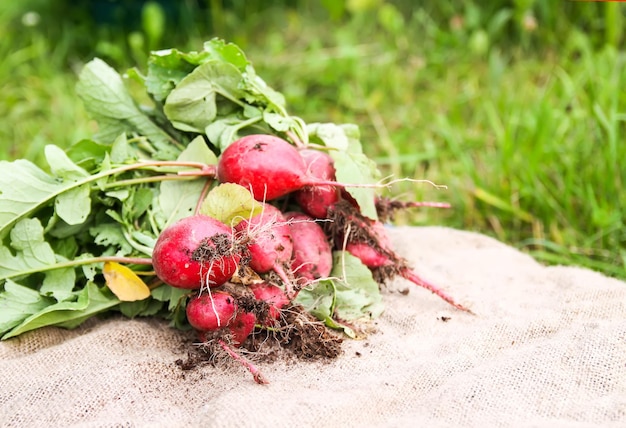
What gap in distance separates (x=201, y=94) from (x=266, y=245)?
1.72 feet

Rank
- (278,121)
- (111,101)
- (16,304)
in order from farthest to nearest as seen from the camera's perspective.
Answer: (111,101), (278,121), (16,304)

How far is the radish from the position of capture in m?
1.76

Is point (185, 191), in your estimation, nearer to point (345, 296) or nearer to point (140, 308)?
point (140, 308)

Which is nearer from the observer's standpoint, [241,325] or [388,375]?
[388,375]

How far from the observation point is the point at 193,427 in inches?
53.1

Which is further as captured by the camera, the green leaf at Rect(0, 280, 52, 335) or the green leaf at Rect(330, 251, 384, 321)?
the green leaf at Rect(330, 251, 384, 321)

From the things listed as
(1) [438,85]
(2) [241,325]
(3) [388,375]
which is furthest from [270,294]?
(1) [438,85]

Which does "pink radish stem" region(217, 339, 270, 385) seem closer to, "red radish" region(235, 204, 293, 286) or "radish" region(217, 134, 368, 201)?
"red radish" region(235, 204, 293, 286)

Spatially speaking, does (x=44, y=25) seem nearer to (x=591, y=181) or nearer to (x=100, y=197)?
(x=100, y=197)

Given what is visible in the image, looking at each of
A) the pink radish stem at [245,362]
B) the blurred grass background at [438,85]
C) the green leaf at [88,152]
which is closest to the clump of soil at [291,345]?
the pink radish stem at [245,362]

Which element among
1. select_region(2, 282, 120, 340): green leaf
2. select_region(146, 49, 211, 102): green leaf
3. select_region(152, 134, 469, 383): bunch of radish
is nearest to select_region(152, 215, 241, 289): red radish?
select_region(152, 134, 469, 383): bunch of radish

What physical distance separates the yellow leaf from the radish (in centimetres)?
34

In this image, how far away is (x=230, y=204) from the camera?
5.60 feet

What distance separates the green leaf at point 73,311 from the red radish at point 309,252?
487 mm
